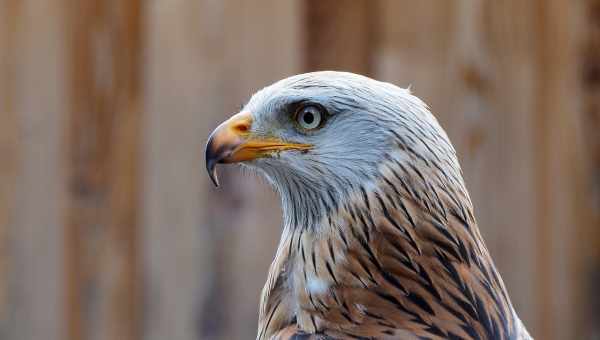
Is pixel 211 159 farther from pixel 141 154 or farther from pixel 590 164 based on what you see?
pixel 590 164

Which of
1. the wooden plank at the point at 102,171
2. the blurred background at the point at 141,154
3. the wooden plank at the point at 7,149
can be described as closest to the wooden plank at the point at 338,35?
the blurred background at the point at 141,154

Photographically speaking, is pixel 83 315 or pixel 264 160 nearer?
pixel 264 160

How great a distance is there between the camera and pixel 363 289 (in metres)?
1.13

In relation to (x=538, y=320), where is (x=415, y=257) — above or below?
above

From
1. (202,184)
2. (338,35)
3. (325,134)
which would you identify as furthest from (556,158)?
(325,134)

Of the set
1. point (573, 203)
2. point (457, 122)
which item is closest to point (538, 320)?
point (573, 203)

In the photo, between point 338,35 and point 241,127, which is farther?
point 338,35

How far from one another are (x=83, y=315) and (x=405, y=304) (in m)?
0.93

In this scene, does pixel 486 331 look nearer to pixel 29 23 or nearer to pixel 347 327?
pixel 347 327

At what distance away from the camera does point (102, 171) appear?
186cm

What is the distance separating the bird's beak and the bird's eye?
25 millimetres

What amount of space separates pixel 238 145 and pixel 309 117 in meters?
0.09

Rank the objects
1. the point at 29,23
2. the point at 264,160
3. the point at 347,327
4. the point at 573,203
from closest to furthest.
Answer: the point at 347,327 → the point at 264,160 → the point at 29,23 → the point at 573,203

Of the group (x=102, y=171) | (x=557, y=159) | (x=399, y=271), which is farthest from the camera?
(x=557, y=159)
